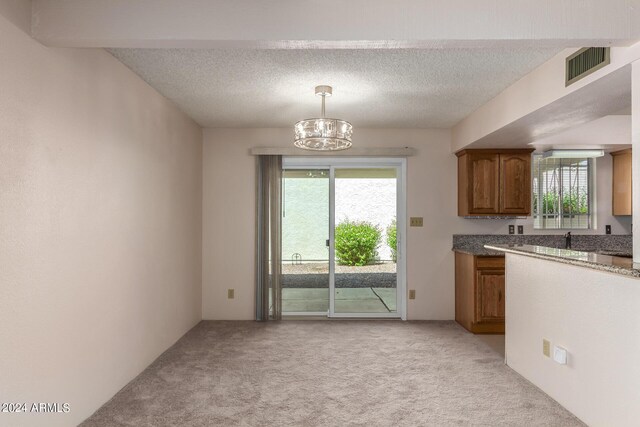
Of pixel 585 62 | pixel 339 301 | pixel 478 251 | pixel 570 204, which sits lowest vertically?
pixel 339 301

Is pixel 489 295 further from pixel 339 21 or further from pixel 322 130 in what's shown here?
pixel 339 21

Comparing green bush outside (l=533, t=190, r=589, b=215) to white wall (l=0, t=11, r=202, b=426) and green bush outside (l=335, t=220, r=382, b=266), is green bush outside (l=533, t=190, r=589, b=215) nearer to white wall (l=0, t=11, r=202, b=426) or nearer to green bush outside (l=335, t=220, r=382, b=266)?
green bush outside (l=335, t=220, r=382, b=266)

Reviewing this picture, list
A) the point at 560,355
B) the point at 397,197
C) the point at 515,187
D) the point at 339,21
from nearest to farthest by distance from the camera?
the point at 339,21
the point at 560,355
the point at 515,187
the point at 397,197

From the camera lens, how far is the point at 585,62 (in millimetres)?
2484

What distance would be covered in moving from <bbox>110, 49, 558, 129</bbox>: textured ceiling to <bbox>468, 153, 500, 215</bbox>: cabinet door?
658mm

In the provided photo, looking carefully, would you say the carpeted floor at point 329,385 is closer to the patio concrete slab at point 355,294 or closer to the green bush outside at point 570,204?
the patio concrete slab at point 355,294

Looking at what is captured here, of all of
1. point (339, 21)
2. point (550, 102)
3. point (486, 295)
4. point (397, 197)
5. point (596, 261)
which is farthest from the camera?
point (397, 197)

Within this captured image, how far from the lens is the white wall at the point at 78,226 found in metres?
1.92

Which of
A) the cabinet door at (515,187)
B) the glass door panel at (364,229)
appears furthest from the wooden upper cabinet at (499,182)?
the glass door panel at (364,229)

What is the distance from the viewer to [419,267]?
5109 mm

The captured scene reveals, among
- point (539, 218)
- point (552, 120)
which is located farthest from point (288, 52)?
point (539, 218)

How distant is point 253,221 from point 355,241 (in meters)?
1.36

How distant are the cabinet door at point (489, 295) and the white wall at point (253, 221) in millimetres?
648

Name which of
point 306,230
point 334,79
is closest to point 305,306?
point 306,230
